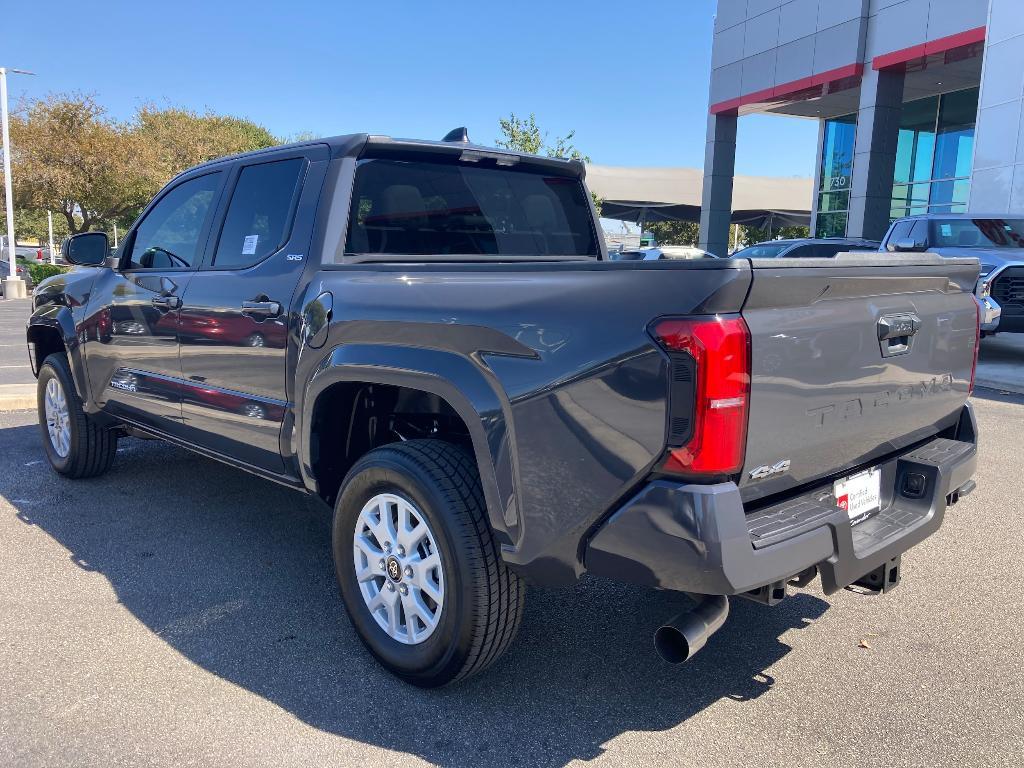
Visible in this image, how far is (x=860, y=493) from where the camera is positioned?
8.82ft

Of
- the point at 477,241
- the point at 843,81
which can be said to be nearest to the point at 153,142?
the point at 843,81

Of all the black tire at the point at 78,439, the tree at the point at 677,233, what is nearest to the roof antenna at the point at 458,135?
the black tire at the point at 78,439

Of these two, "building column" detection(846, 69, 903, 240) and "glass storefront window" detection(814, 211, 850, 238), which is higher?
"building column" detection(846, 69, 903, 240)

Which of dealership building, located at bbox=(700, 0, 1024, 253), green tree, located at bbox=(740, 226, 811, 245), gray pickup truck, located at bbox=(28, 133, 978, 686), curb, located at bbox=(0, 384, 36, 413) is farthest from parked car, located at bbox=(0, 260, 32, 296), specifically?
green tree, located at bbox=(740, 226, 811, 245)

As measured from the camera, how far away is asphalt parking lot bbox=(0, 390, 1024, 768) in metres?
2.58

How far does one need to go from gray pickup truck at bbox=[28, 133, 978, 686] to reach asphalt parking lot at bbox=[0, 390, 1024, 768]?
28 cm

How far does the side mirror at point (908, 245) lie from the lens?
37.0ft

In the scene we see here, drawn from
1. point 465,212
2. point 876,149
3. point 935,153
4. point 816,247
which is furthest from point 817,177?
point 465,212

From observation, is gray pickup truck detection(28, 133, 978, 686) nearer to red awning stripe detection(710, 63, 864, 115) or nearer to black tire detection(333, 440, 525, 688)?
black tire detection(333, 440, 525, 688)

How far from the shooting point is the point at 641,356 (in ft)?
7.11

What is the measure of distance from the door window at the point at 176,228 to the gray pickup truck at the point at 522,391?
0.04 meters

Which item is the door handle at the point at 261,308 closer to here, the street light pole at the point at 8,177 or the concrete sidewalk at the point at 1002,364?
the concrete sidewalk at the point at 1002,364

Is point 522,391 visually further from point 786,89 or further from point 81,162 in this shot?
point 81,162

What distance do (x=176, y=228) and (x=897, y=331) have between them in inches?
140
